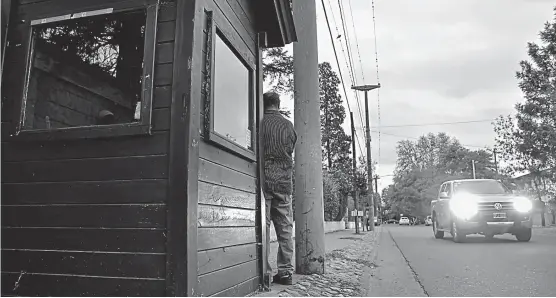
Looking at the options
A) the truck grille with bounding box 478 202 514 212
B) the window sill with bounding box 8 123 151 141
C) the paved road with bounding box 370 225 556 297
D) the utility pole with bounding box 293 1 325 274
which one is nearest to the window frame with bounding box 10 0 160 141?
the window sill with bounding box 8 123 151 141

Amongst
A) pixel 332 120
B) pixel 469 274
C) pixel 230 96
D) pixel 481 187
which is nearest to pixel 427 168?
pixel 332 120

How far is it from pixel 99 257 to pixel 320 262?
3.60 metres

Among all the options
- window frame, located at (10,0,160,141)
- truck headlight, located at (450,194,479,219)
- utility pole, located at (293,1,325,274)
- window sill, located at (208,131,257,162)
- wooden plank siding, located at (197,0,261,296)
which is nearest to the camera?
window frame, located at (10,0,160,141)

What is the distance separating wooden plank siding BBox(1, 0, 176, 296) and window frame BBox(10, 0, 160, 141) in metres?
0.04

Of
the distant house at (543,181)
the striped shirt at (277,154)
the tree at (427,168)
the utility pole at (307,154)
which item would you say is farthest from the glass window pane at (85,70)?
the tree at (427,168)

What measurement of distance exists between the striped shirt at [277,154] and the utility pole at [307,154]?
124 centimetres

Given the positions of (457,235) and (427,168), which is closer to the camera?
(457,235)

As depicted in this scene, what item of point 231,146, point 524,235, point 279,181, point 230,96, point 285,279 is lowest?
point 285,279

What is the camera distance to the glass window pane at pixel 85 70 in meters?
3.55

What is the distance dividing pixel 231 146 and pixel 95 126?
1099 mm

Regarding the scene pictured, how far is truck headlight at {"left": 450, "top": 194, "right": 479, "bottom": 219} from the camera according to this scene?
41.7 feet

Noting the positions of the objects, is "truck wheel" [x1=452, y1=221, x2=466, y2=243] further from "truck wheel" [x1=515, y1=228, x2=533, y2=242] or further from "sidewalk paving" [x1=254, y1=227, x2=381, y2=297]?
"sidewalk paving" [x1=254, y1=227, x2=381, y2=297]

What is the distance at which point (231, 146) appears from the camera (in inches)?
159

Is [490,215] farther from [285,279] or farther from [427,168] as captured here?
[427,168]
